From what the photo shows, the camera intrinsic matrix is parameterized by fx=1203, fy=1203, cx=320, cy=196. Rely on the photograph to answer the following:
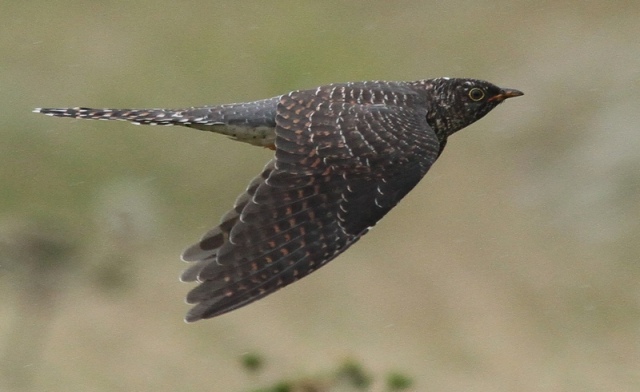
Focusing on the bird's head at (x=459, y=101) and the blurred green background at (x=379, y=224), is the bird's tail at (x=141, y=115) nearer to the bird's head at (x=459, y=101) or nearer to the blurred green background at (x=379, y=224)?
the bird's head at (x=459, y=101)

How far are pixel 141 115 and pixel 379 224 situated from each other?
25.4 feet

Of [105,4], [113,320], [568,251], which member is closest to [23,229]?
[113,320]

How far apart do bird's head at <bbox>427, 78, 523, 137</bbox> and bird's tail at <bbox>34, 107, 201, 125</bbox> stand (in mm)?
1564

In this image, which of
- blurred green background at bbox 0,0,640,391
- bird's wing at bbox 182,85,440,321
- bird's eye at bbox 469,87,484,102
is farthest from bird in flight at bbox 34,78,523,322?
blurred green background at bbox 0,0,640,391

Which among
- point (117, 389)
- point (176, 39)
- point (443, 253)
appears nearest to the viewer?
point (117, 389)

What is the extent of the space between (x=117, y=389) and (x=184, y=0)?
401 inches

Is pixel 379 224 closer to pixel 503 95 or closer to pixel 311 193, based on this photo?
pixel 503 95

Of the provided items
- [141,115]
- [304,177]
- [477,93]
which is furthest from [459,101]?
[141,115]

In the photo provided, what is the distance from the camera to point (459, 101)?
26.3 feet

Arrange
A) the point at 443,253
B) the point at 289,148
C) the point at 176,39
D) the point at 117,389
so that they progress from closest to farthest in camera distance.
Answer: the point at 289,148, the point at 117,389, the point at 443,253, the point at 176,39

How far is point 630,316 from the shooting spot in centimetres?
1345

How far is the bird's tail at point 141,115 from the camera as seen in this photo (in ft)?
24.2

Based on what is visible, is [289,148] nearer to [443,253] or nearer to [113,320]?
[113,320]

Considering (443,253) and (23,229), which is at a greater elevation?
(443,253)
